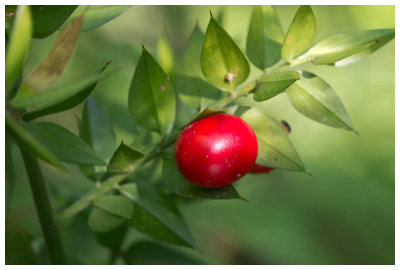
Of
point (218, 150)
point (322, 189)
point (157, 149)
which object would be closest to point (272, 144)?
point (218, 150)

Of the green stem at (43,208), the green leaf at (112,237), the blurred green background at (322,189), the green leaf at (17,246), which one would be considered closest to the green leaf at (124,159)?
the green stem at (43,208)

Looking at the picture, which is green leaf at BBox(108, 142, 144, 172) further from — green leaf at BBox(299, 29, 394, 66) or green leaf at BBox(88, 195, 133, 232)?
green leaf at BBox(299, 29, 394, 66)

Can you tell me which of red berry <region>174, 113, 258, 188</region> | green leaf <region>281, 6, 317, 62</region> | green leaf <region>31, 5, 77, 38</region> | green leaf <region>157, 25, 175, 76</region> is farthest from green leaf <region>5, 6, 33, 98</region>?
green leaf <region>157, 25, 175, 76</region>

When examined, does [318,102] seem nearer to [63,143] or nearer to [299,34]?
[299,34]

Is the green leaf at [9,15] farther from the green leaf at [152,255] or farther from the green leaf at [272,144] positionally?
the green leaf at [152,255]

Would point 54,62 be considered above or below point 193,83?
above

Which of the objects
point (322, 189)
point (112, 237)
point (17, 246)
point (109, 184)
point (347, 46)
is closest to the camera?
point (347, 46)
